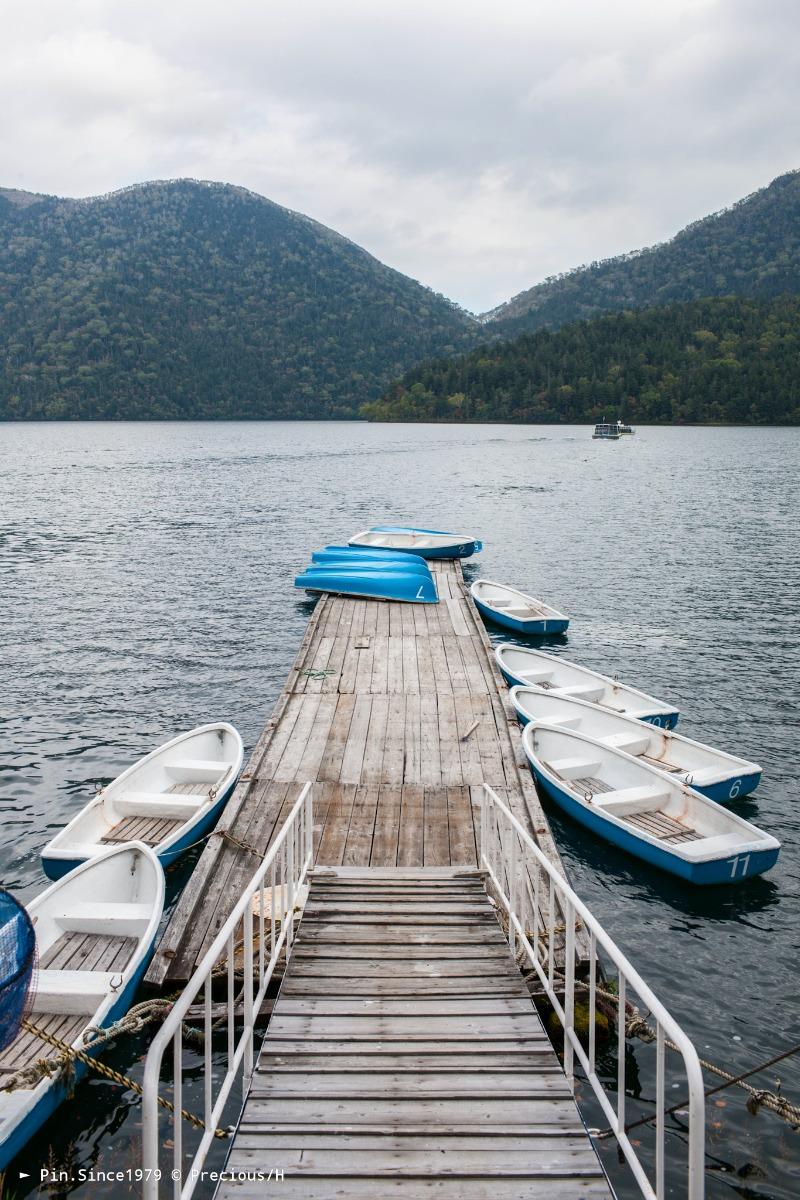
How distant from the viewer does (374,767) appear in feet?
39.7

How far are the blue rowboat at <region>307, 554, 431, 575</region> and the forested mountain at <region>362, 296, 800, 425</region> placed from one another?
143154 mm

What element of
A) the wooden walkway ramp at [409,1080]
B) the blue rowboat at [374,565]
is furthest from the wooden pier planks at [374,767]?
the blue rowboat at [374,565]

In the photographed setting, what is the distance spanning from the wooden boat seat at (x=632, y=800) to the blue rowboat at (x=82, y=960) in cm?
625

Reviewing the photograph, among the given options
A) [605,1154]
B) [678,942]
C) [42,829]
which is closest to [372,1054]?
[605,1154]

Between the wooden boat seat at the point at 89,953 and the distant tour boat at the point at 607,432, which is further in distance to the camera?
the distant tour boat at the point at 607,432

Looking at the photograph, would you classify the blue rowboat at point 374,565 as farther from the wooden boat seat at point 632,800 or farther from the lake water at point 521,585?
the wooden boat seat at point 632,800

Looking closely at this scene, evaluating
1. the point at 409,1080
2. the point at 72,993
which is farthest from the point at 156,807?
the point at 409,1080

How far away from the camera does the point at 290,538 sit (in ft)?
139

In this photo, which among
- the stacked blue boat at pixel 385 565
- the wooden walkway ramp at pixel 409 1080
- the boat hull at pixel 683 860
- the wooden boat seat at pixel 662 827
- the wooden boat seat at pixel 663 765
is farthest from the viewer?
the stacked blue boat at pixel 385 565

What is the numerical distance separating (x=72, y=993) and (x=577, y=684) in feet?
40.8

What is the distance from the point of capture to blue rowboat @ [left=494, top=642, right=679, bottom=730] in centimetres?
1594

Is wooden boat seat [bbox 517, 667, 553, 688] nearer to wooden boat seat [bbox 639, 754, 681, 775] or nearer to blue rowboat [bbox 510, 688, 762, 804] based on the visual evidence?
blue rowboat [bbox 510, 688, 762, 804]

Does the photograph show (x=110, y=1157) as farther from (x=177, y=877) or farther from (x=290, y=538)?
(x=290, y=538)

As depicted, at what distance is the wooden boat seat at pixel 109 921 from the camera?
8.42 m
